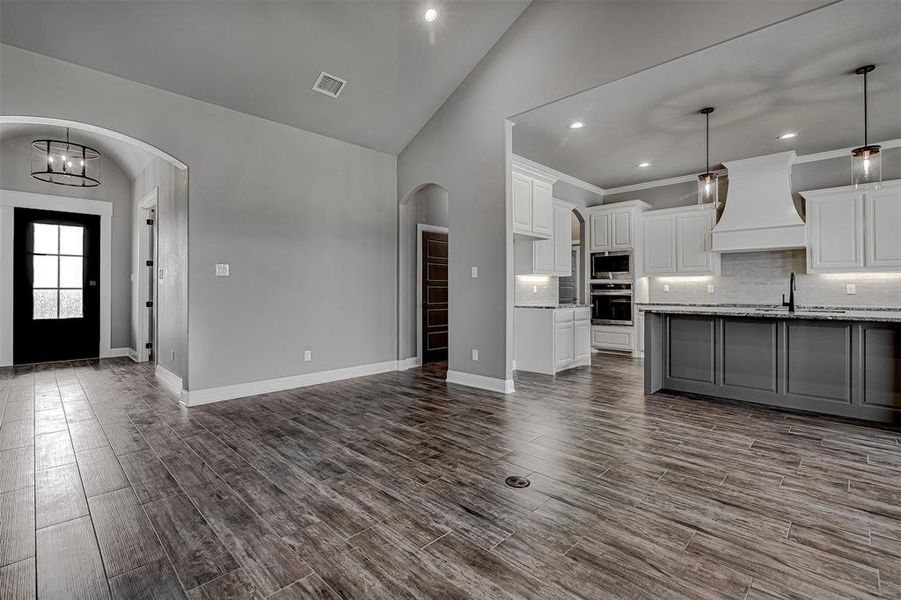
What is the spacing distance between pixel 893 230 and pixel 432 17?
614 centimetres

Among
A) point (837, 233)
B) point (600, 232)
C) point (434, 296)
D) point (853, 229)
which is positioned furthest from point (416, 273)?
point (853, 229)

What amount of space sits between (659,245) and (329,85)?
5739 mm

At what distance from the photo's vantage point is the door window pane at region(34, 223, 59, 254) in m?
6.51

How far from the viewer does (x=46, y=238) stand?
660 cm

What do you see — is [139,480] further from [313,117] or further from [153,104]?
[313,117]

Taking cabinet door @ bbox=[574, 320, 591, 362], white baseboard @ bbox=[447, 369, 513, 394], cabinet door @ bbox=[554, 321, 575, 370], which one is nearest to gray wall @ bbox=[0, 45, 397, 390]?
white baseboard @ bbox=[447, 369, 513, 394]

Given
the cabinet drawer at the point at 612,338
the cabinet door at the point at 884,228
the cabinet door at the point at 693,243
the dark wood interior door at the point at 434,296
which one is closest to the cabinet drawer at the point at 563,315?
the cabinet drawer at the point at 612,338

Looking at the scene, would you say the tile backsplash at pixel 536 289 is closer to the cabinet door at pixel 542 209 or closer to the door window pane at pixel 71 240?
the cabinet door at pixel 542 209

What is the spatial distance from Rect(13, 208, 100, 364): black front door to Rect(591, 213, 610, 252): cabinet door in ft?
28.9

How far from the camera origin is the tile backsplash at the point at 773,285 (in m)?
5.45

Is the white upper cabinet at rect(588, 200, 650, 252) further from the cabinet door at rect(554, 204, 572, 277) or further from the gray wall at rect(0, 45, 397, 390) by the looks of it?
the gray wall at rect(0, 45, 397, 390)

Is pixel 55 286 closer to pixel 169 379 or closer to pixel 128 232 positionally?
pixel 128 232

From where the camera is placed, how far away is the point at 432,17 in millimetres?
4184

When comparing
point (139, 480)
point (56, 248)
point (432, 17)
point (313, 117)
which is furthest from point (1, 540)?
point (56, 248)
